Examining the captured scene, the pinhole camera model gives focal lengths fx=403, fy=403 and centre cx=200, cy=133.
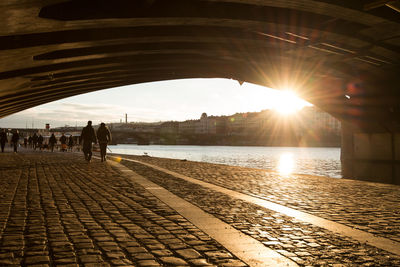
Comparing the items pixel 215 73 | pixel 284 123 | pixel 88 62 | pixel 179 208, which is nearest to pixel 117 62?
pixel 88 62

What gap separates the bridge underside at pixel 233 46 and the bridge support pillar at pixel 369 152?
0.52 feet

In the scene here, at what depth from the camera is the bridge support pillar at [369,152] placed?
30388 mm

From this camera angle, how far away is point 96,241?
4.55 metres

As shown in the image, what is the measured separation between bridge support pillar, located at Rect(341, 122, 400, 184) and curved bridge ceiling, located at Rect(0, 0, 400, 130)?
1730 mm

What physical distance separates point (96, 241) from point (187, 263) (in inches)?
51.9

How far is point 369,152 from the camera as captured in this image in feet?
113

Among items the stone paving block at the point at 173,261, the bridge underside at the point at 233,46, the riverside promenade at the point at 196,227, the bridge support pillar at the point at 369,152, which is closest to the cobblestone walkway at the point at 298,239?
the riverside promenade at the point at 196,227

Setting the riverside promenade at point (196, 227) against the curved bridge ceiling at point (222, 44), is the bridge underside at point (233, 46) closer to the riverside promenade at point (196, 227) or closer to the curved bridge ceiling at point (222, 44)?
the curved bridge ceiling at point (222, 44)

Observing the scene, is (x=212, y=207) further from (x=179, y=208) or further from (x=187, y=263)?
(x=187, y=263)

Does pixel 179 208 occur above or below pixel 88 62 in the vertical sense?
below

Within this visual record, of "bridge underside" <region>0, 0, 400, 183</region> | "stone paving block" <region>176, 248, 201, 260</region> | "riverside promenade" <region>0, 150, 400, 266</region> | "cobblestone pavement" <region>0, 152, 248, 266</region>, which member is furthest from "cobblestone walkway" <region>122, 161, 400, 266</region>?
"bridge underside" <region>0, 0, 400, 183</region>

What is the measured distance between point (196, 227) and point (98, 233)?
1278 mm

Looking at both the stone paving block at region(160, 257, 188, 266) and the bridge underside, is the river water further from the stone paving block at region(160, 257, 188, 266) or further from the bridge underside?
the stone paving block at region(160, 257, 188, 266)

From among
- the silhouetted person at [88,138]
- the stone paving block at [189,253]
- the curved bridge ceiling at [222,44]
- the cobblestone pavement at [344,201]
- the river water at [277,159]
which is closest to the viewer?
the stone paving block at [189,253]
